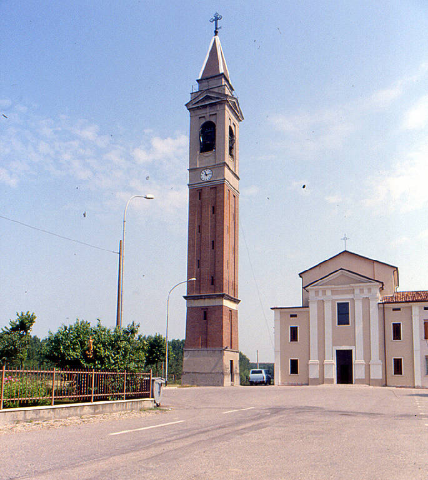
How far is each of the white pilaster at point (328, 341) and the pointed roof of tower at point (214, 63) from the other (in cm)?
2875

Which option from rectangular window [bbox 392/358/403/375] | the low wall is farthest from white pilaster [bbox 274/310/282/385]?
the low wall

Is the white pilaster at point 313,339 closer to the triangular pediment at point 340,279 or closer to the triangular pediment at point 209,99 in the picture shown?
the triangular pediment at point 340,279

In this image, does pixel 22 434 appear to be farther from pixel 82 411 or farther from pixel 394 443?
pixel 394 443

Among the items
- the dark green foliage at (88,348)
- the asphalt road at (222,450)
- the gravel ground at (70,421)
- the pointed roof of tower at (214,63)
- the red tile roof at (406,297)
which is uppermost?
the pointed roof of tower at (214,63)

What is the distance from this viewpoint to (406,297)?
46844mm

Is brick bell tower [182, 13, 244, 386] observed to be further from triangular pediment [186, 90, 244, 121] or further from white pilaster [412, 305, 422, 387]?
white pilaster [412, 305, 422, 387]

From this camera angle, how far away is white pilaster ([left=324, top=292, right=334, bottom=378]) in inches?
1834

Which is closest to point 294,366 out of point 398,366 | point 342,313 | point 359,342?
point 359,342

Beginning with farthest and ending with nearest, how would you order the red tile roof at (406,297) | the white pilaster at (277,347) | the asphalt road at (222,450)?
1. the white pilaster at (277,347)
2. the red tile roof at (406,297)
3. the asphalt road at (222,450)

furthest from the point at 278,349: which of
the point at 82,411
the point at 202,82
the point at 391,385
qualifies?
the point at 82,411

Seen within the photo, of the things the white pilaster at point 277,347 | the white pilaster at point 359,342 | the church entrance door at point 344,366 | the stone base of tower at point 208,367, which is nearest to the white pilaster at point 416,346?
the white pilaster at point 359,342

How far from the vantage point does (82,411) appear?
47.0 feet

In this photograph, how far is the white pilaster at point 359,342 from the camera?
4567 centimetres

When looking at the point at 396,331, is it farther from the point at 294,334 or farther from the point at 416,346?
the point at 294,334
